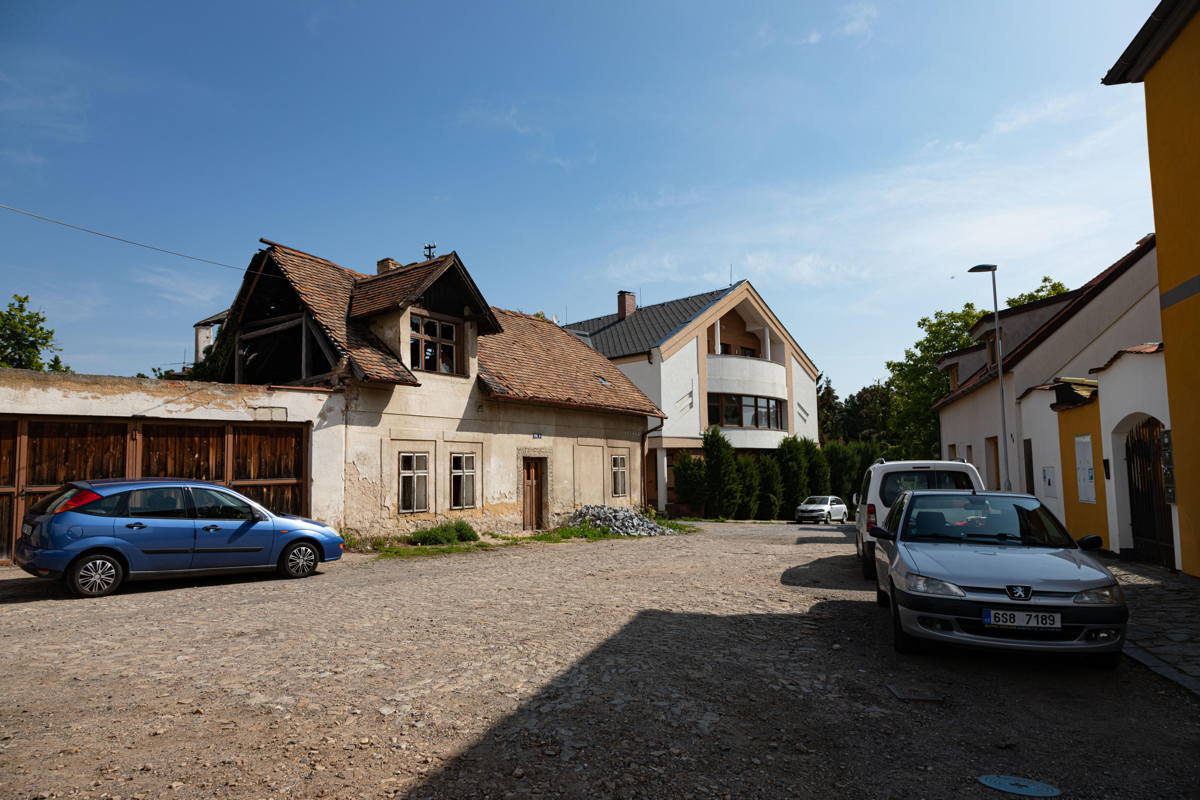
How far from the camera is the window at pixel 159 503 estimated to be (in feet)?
34.8

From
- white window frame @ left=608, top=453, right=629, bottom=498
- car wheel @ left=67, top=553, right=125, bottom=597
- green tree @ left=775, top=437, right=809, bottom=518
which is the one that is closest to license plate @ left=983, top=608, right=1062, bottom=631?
car wheel @ left=67, top=553, right=125, bottom=597

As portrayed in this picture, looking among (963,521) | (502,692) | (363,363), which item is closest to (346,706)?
(502,692)

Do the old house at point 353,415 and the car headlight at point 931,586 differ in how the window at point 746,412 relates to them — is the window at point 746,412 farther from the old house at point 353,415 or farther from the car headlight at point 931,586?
the car headlight at point 931,586

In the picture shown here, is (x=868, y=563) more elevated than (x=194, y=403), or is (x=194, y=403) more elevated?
(x=194, y=403)

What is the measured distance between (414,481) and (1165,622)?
1427 cm

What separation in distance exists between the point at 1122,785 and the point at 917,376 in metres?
41.0

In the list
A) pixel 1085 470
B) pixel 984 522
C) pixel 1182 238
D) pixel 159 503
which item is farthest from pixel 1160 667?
pixel 159 503

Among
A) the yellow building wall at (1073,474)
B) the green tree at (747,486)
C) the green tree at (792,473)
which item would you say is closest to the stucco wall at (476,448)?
the green tree at (747,486)

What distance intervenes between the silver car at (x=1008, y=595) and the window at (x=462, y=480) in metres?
13.3

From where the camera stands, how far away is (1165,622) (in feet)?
26.3

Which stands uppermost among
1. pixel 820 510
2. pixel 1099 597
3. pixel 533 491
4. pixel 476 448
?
pixel 476 448

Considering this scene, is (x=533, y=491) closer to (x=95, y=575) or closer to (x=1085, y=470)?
(x=95, y=575)

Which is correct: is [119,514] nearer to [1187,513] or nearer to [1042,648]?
[1042,648]

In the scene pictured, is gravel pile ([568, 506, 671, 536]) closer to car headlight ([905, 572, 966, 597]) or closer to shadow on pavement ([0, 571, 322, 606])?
shadow on pavement ([0, 571, 322, 606])
